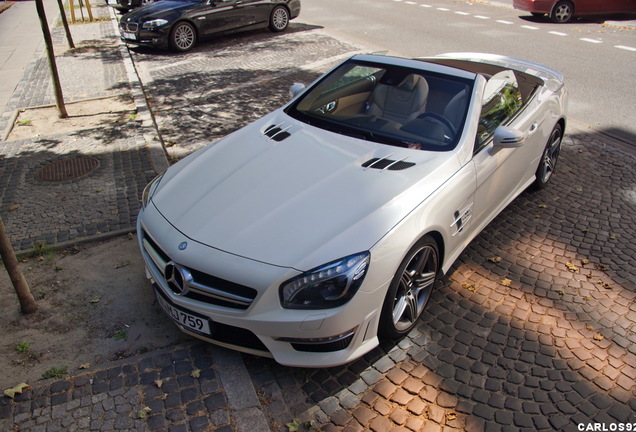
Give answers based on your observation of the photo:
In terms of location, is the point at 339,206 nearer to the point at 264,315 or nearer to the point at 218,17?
the point at 264,315

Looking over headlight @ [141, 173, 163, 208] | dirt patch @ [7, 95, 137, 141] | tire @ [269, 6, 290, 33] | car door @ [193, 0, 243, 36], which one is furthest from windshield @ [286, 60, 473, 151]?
tire @ [269, 6, 290, 33]

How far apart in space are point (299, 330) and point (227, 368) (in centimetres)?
72

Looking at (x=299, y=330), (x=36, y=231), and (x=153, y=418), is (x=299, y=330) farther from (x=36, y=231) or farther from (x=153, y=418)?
(x=36, y=231)

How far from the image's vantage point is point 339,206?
344cm

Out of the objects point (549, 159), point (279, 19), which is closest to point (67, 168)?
point (549, 159)

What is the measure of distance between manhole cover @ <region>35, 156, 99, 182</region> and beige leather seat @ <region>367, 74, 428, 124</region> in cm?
388

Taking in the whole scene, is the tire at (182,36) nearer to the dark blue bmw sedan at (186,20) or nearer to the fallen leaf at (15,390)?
the dark blue bmw sedan at (186,20)

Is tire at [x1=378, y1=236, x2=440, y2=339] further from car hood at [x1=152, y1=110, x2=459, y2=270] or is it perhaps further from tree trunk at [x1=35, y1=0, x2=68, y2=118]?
tree trunk at [x1=35, y1=0, x2=68, y2=118]

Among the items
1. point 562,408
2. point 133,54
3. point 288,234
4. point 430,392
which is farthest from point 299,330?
point 133,54

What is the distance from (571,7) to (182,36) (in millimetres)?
10531

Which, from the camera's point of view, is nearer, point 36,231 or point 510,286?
point 510,286

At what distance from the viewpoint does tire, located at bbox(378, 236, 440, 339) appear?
3.39 meters

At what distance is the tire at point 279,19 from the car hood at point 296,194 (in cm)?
1088

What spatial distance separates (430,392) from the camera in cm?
333
